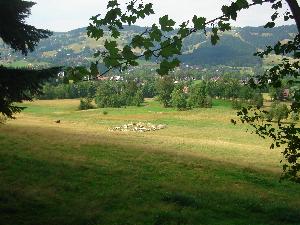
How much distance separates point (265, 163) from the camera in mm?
41469

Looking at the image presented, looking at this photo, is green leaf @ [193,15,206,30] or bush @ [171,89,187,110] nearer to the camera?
green leaf @ [193,15,206,30]

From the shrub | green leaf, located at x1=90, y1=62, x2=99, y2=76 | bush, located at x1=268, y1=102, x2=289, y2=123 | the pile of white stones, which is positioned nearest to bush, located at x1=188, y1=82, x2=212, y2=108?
the shrub

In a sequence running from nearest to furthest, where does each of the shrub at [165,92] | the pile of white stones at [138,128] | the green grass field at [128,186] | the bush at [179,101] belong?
1. the green grass field at [128,186]
2. the pile of white stones at [138,128]
3. the bush at [179,101]
4. the shrub at [165,92]

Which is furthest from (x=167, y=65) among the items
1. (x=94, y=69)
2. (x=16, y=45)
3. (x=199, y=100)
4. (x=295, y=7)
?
(x=199, y=100)

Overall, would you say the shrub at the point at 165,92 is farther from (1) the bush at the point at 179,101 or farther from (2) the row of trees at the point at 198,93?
(1) the bush at the point at 179,101

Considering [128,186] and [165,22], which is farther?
[128,186]

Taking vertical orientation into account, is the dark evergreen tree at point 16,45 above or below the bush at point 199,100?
above

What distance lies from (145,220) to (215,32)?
14439mm

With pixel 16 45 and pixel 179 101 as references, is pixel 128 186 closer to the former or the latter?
pixel 16 45

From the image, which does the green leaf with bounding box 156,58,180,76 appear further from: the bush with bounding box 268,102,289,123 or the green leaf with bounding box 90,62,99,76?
the bush with bounding box 268,102,289,123

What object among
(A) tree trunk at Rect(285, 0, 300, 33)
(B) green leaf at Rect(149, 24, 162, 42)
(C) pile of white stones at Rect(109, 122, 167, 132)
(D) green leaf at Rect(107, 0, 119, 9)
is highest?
(D) green leaf at Rect(107, 0, 119, 9)

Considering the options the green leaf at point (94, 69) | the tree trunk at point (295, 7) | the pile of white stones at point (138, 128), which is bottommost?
the pile of white stones at point (138, 128)

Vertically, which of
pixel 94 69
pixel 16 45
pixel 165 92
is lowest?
pixel 165 92

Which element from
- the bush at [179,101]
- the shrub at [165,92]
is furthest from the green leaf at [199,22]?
the shrub at [165,92]
